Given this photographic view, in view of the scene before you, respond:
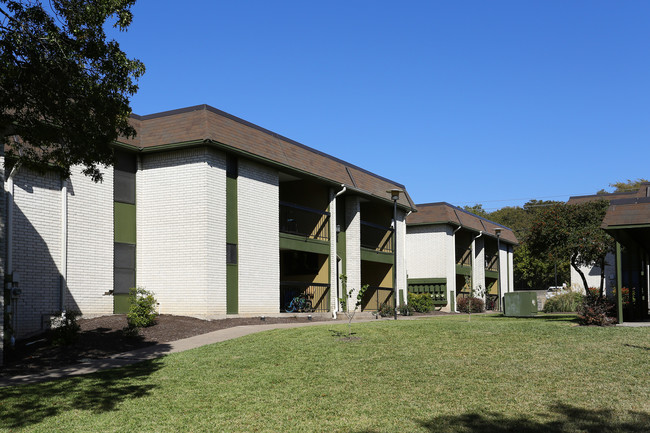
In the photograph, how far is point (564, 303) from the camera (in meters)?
33.5

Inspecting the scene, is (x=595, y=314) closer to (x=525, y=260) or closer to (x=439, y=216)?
(x=439, y=216)

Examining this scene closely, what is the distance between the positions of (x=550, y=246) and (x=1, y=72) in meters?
18.3

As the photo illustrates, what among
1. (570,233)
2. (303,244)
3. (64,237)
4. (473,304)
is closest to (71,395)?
(64,237)

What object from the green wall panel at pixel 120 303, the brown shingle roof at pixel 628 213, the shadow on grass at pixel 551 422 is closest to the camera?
the shadow on grass at pixel 551 422

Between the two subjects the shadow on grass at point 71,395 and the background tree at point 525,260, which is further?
the background tree at point 525,260

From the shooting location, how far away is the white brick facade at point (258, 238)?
21016 mm

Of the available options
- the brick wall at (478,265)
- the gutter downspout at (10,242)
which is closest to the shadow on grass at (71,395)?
the gutter downspout at (10,242)

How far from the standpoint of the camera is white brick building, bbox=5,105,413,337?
17109 mm

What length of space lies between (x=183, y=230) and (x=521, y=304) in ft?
44.1

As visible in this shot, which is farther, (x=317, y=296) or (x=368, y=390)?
(x=317, y=296)

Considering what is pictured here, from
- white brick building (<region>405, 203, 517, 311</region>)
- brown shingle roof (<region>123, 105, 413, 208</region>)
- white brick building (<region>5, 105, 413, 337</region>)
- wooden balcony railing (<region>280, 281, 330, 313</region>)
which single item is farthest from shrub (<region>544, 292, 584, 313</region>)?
brown shingle roof (<region>123, 105, 413, 208</region>)

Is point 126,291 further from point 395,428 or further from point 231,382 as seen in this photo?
point 395,428

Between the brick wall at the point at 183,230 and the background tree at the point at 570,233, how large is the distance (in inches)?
440

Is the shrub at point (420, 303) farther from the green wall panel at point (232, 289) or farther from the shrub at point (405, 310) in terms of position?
the green wall panel at point (232, 289)
